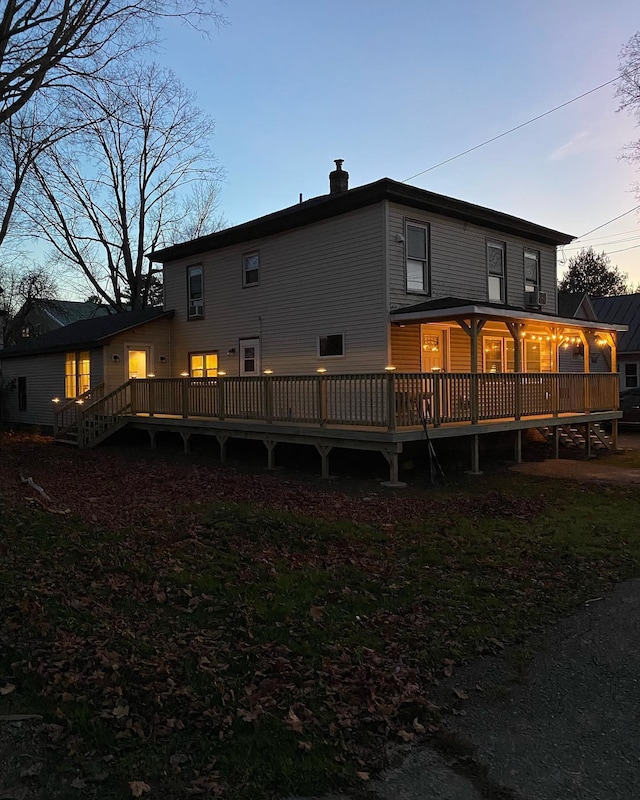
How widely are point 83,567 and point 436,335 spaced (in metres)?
11.7

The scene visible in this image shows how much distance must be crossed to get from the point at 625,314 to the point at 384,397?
2803 centimetres

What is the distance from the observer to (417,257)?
1486 cm

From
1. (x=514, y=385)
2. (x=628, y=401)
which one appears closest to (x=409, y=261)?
(x=514, y=385)

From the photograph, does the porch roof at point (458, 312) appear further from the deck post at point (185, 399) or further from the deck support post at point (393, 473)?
the deck post at point (185, 399)

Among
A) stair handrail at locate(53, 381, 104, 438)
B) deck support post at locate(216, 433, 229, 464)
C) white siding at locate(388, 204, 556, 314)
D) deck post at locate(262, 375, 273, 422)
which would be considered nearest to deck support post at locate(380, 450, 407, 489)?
deck post at locate(262, 375, 273, 422)

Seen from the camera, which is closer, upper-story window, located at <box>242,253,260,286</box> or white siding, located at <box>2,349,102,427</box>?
upper-story window, located at <box>242,253,260,286</box>

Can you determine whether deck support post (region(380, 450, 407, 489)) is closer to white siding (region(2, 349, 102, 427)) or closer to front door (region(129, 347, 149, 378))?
front door (region(129, 347, 149, 378))

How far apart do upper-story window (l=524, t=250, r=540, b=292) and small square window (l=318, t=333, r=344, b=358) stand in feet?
22.1

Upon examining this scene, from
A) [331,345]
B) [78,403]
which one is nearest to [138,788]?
[331,345]

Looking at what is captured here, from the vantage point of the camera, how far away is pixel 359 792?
2.80 m

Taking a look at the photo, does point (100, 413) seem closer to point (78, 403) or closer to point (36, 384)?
point (78, 403)

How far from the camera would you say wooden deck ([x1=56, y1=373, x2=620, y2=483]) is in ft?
37.3

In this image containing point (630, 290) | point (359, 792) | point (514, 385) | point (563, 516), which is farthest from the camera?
point (630, 290)

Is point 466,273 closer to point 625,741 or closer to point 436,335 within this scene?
point 436,335
